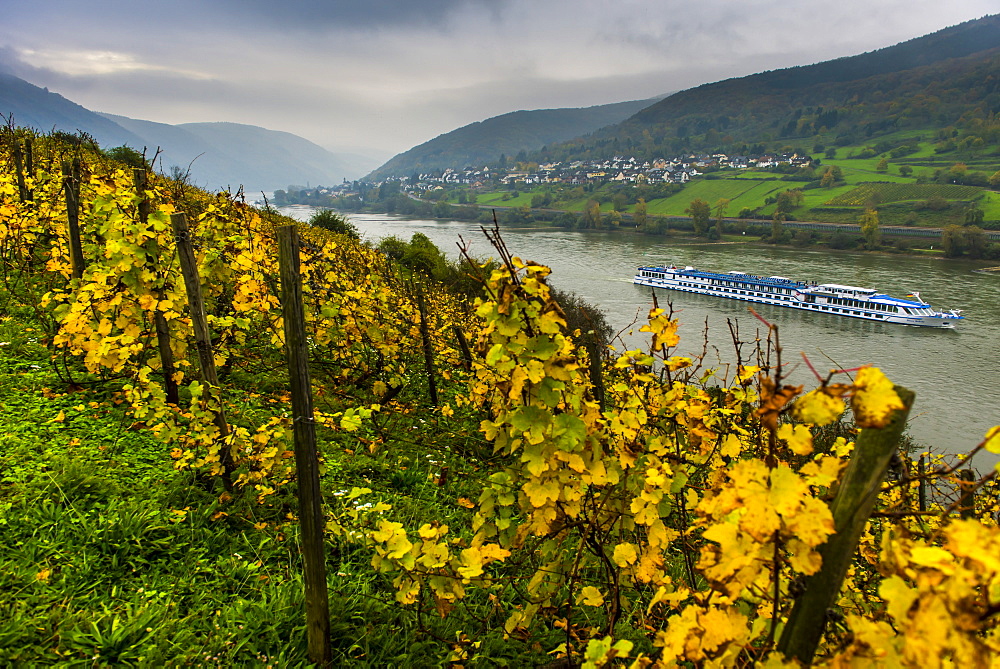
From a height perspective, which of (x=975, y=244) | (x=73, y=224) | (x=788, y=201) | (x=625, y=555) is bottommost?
(x=975, y=244)

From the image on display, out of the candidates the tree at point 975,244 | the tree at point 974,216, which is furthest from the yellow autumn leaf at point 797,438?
the tree at point 974,216

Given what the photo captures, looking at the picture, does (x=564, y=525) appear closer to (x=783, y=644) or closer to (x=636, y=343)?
(x=783, y=644)

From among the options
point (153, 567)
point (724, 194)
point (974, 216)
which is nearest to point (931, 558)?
point (153, 567)

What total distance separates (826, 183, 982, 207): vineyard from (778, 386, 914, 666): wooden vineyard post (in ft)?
278

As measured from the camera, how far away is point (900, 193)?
7231cm

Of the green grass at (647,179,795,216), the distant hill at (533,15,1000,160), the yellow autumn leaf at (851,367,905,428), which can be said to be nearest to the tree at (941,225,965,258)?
the green grass at (647,179,795,216)

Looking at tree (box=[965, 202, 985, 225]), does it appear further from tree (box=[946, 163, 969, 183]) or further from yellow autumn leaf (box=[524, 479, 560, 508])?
yellow autumn leaf (box=[524, 479, 560, 508])

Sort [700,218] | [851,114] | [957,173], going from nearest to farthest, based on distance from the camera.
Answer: [700,218]
[957,173]
[851,114]

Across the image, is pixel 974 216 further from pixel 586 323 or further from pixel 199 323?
pixel 199 323

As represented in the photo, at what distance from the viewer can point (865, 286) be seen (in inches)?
1399

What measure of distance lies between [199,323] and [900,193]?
9206cm

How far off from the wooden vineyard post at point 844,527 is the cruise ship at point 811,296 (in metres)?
30.8

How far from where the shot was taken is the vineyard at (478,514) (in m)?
1.14

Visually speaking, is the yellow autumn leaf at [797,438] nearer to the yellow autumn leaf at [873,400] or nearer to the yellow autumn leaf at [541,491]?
the yellow autumn leaf at [873,400]
